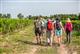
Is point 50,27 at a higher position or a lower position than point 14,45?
higher

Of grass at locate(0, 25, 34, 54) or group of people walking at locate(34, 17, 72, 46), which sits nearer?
grass at locate(0, 25, 34, 54)

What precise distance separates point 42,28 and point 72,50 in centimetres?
302

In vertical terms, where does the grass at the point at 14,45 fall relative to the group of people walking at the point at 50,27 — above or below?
below

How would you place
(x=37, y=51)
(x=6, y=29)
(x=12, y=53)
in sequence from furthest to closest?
(x=6, y=29)
(x=37, y=51)
(x=12, y=53)

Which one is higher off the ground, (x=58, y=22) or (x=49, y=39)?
(x=58, y=22)

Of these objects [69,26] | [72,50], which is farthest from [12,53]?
[69,26]

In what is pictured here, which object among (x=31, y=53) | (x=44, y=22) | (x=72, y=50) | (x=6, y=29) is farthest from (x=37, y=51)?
(x=6, y=29)

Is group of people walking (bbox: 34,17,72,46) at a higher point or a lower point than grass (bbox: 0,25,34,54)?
higher

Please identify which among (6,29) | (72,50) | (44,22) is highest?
(44,22)

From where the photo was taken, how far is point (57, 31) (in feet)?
57.2

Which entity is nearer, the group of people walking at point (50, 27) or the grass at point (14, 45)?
the grass at point (14, 45)

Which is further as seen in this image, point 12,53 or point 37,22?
point 37,22

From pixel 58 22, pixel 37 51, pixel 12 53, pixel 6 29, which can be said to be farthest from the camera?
pixel 6 29

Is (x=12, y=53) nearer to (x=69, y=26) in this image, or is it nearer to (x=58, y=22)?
(x=58, y=22)
